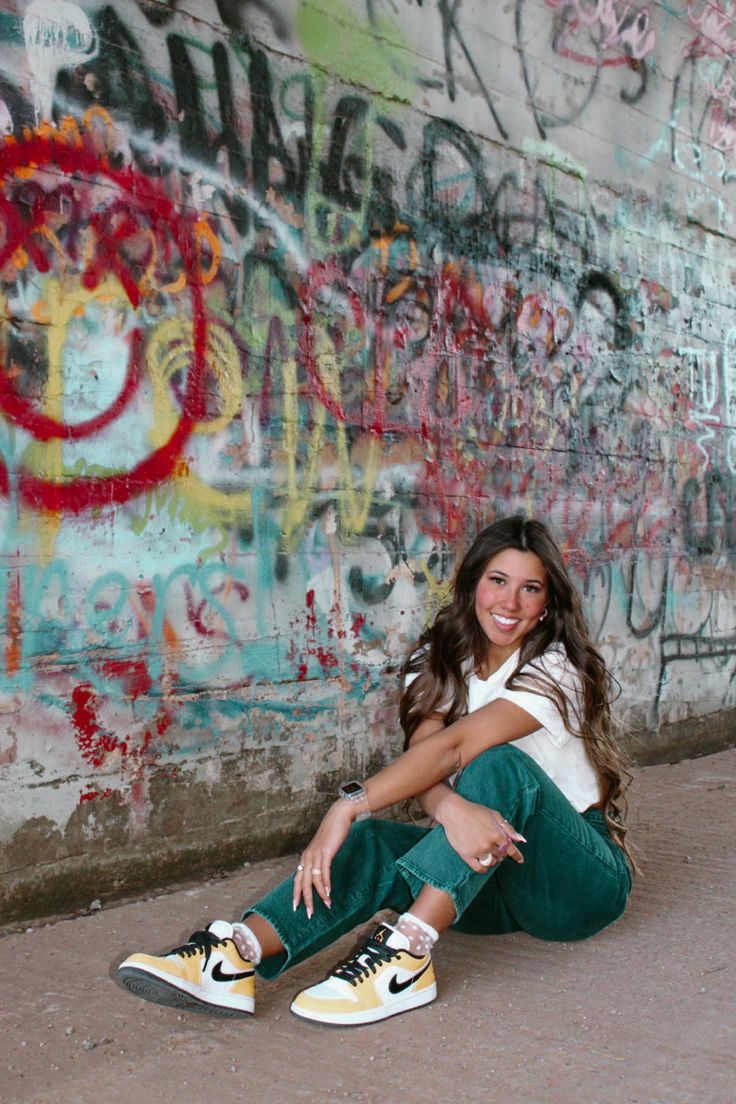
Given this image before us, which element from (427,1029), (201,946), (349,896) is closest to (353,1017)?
(427,1029)

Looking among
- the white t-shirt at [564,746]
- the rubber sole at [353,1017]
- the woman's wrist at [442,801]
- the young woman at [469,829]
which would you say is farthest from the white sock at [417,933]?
the white t-shirt at [564,746]

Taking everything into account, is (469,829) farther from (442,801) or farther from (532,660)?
(532,660)

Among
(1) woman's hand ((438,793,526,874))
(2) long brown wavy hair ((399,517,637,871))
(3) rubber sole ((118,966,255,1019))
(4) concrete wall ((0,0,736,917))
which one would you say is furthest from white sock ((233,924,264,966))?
(4) concrete wall ((0,0,736,917))

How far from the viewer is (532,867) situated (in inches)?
117

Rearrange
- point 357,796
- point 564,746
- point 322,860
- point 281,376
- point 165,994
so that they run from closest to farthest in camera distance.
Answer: point 165,994
point 322,860
point 357,796
point 564,746
point 281,376

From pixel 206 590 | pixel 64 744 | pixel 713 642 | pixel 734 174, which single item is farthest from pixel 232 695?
pixel 734 174

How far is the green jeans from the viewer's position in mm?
2818

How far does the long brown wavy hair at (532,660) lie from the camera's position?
317 centimetres

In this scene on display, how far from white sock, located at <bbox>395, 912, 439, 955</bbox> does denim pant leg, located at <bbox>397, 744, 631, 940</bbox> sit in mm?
84

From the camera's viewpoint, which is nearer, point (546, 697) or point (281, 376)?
point (546, 697)

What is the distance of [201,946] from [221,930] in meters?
0.06

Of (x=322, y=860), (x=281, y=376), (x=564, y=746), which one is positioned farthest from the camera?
(x=281, y=376)

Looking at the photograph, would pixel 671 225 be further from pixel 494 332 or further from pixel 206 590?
pixel 206 590

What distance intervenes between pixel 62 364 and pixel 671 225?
403 cm
